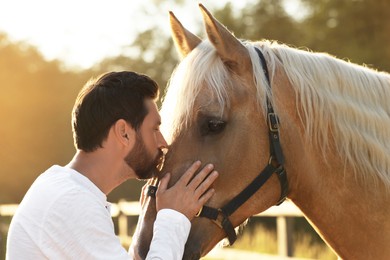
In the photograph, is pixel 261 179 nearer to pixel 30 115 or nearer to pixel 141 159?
pixel 141 159

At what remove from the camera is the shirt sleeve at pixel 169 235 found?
2604 millimetres

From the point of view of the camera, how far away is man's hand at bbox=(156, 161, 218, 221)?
282cm

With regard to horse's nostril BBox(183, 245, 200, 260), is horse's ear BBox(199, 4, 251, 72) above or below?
above

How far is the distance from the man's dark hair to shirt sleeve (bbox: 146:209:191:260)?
383mm

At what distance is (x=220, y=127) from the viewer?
2.91m

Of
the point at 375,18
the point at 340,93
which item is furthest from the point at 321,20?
the point at 340,93

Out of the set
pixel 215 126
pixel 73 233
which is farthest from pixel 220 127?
pixel 73 233

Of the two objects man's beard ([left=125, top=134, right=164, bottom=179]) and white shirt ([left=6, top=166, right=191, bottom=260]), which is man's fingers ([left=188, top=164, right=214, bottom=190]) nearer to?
man's beard ([left=125, top=134, right=164, bottom=179])

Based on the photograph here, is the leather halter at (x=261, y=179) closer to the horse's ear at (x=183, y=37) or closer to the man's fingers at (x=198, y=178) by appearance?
the man's fingers at (x=198, y=178)

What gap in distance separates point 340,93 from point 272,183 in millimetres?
509

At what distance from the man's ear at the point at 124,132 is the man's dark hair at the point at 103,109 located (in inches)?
0.7

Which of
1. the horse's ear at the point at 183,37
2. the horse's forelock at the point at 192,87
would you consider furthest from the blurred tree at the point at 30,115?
the horse's forelock at the point at 192,87

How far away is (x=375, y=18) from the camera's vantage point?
59.8ft

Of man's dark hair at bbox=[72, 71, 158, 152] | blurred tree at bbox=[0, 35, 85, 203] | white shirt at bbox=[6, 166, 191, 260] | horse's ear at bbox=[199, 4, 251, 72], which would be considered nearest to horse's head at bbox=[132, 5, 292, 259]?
horse's ear at bbox=[199, 4, 251, 72]
